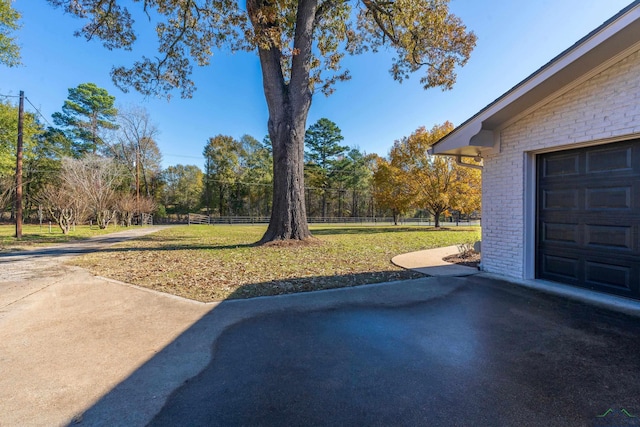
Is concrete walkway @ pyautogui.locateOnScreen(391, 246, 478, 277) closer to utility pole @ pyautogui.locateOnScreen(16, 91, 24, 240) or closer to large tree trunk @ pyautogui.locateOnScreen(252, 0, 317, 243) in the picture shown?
large tree trunk @ pyautogui.locateOnScreen(252, 0, 317, 243)

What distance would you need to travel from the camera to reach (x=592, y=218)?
4305 millimetres

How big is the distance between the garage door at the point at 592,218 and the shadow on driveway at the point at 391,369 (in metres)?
0.95

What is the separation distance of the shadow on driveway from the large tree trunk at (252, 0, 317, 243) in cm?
583

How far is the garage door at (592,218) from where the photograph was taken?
3.93 meters

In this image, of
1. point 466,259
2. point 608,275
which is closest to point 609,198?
point 608,275

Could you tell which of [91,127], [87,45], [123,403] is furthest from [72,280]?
[91,127]

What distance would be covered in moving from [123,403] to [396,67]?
13330 mm

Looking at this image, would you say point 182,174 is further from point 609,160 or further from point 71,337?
point 609,160

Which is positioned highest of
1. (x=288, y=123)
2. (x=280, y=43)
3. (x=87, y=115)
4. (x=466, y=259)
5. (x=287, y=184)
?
(x=87, y=115)

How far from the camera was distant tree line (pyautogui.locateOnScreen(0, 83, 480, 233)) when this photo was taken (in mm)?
18453

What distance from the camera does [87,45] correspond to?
10.6 metres

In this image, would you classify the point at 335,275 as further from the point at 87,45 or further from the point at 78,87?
the point at 78,87

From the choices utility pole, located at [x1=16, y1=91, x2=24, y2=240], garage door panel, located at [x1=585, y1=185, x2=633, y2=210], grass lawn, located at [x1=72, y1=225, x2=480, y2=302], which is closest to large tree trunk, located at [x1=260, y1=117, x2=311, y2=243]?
grass lawn, located at [x1=72, y1=225, x2=480, y2=302]

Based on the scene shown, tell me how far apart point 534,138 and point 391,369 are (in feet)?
15.9
